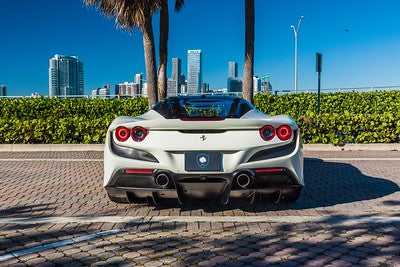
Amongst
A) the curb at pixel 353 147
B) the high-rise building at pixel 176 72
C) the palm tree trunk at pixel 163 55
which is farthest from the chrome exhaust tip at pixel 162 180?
the high-rise building at pixel 176 72

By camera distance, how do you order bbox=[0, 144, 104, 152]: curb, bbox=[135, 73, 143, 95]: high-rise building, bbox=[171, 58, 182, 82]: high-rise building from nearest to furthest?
bbox=[0, 144, 104, 152]: curb → bbox=[135, 73, 143, 95]: high-rise building → bbox=[171, 58, 182, 82]: high-rise building

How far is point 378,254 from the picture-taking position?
11.4 ft

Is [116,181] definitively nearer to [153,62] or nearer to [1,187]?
[1,187]

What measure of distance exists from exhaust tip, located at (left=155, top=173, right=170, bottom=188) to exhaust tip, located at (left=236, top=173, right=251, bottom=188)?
2.31ft

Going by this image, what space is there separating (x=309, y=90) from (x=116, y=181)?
59.0 ft

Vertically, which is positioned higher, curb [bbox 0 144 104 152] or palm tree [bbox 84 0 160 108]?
palm tree [bbox 84 0 160 108]


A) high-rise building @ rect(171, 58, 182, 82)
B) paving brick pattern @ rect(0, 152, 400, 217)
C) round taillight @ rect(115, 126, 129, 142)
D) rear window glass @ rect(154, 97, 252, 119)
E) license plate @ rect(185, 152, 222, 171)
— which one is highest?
high-rise building @ rect(171, 58, 182, 82)

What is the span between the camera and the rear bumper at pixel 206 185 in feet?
13.6

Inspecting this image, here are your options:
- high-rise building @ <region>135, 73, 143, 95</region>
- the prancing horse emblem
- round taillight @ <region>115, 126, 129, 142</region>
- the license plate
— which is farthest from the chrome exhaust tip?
high-rise building @ <region>135, 73, 143, 95</region>

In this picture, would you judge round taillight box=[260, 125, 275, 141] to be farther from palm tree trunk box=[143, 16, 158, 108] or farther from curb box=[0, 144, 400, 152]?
palm tree trunk box=[143, 16, 158, 108]

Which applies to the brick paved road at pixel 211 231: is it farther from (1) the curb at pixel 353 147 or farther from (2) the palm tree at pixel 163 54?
(2) the palm tree at pixel 163 54

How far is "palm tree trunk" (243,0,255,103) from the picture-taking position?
13703 mm

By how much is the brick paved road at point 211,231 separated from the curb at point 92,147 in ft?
13.7

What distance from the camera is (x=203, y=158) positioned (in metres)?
4.13
